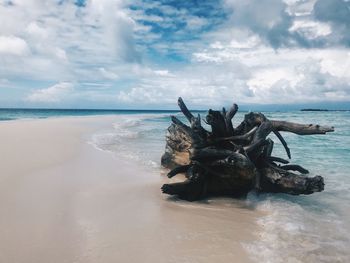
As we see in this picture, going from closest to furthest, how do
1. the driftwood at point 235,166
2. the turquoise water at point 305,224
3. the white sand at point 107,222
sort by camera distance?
the white sand at point 107,222
the turquoise water at point 305,224
the driftwood at point 235,166

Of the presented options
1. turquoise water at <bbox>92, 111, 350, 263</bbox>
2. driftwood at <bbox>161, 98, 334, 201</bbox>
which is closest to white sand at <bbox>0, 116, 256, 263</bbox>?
turquoise water at <bbox>92, 111, 350, 263</bbox>

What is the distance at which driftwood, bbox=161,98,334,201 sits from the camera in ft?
21.3

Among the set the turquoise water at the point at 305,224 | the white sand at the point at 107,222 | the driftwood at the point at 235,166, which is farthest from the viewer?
the driftwood at the point at 235,166

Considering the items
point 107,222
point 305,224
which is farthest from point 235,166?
point 107,222

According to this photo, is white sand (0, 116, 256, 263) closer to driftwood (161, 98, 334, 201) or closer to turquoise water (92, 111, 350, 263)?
turquoise water (92, 111, 350, 263)

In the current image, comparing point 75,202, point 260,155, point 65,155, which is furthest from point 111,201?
point 65,155

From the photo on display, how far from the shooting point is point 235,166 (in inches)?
257

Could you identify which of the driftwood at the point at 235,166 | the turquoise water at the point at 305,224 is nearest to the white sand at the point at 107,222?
the turquoise water at the point at 305,224

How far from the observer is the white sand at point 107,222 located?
4.07m

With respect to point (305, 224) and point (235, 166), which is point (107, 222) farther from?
point (305, 224)

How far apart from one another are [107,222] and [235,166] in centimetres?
272

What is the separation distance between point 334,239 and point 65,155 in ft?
29.5

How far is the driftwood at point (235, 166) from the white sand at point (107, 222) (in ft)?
1.57

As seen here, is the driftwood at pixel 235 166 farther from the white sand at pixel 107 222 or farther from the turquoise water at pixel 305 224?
the white sand at pixel 107 222
